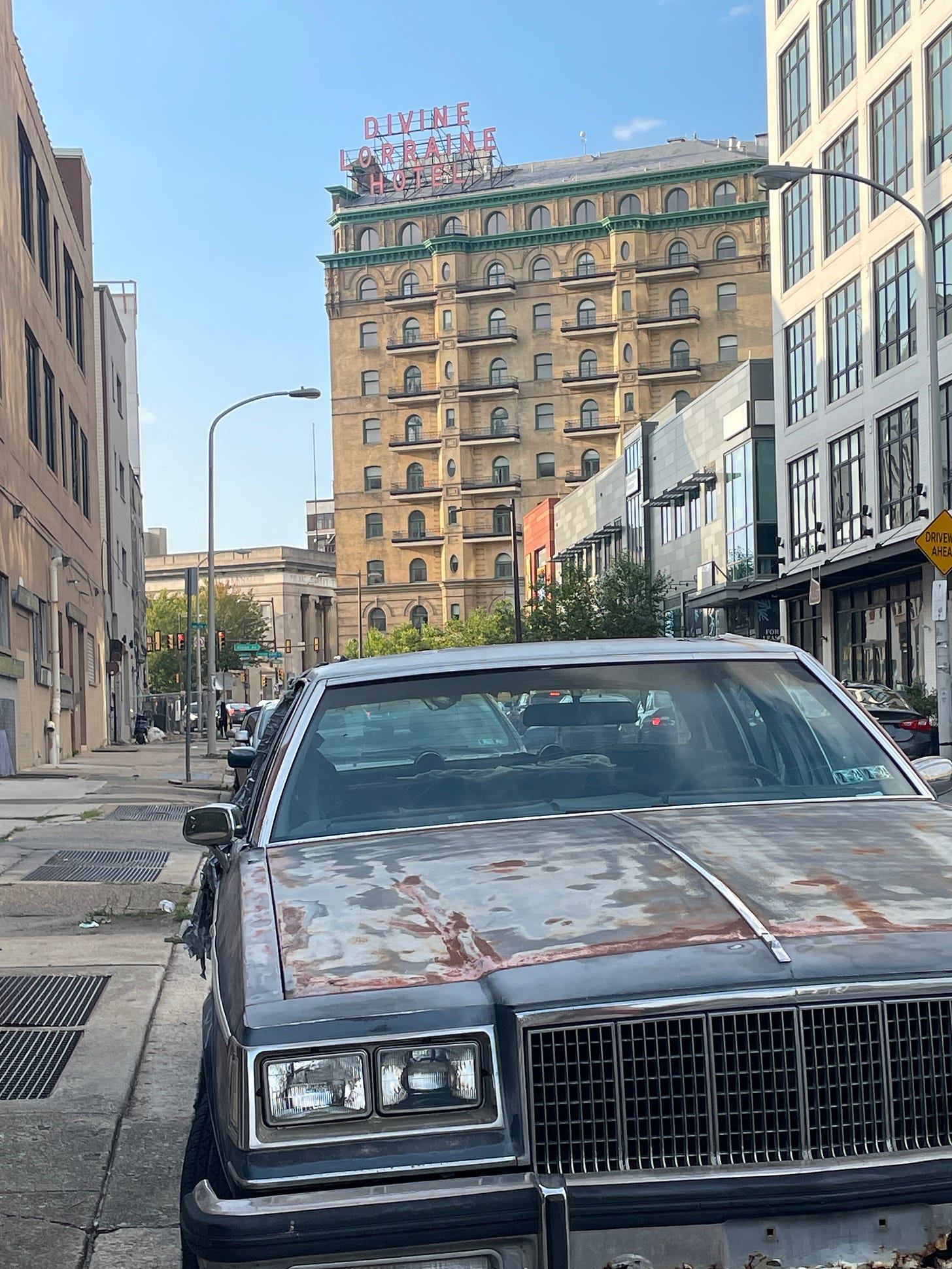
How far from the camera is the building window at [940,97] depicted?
3294cm

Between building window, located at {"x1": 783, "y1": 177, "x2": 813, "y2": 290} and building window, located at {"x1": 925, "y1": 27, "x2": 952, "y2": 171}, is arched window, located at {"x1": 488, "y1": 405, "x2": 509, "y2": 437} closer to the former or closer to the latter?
building window, located at {"x1": 783, "y1": 177, "x2": 813, "y2": 290}

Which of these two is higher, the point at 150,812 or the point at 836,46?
the point at 836,46

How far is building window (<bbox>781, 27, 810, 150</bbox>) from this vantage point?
4228 cm

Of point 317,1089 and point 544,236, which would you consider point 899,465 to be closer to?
point 317,1089

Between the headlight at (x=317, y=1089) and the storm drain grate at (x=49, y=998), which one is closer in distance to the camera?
the headlight at (x=317, y=1089)

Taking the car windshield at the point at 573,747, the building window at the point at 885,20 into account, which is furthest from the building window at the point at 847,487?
the car windshield at the point at 573,747

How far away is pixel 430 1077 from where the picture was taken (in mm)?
2727

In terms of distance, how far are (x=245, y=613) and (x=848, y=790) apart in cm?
11138

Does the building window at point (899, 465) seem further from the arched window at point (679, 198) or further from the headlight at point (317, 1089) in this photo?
the arched window at point (679, 198)

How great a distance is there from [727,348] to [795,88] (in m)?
53.3

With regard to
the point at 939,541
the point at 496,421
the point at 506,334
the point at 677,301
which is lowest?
the point at 939,541

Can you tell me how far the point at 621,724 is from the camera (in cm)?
468

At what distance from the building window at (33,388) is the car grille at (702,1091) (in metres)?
29.6

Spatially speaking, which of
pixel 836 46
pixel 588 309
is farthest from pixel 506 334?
pixel 836 46
